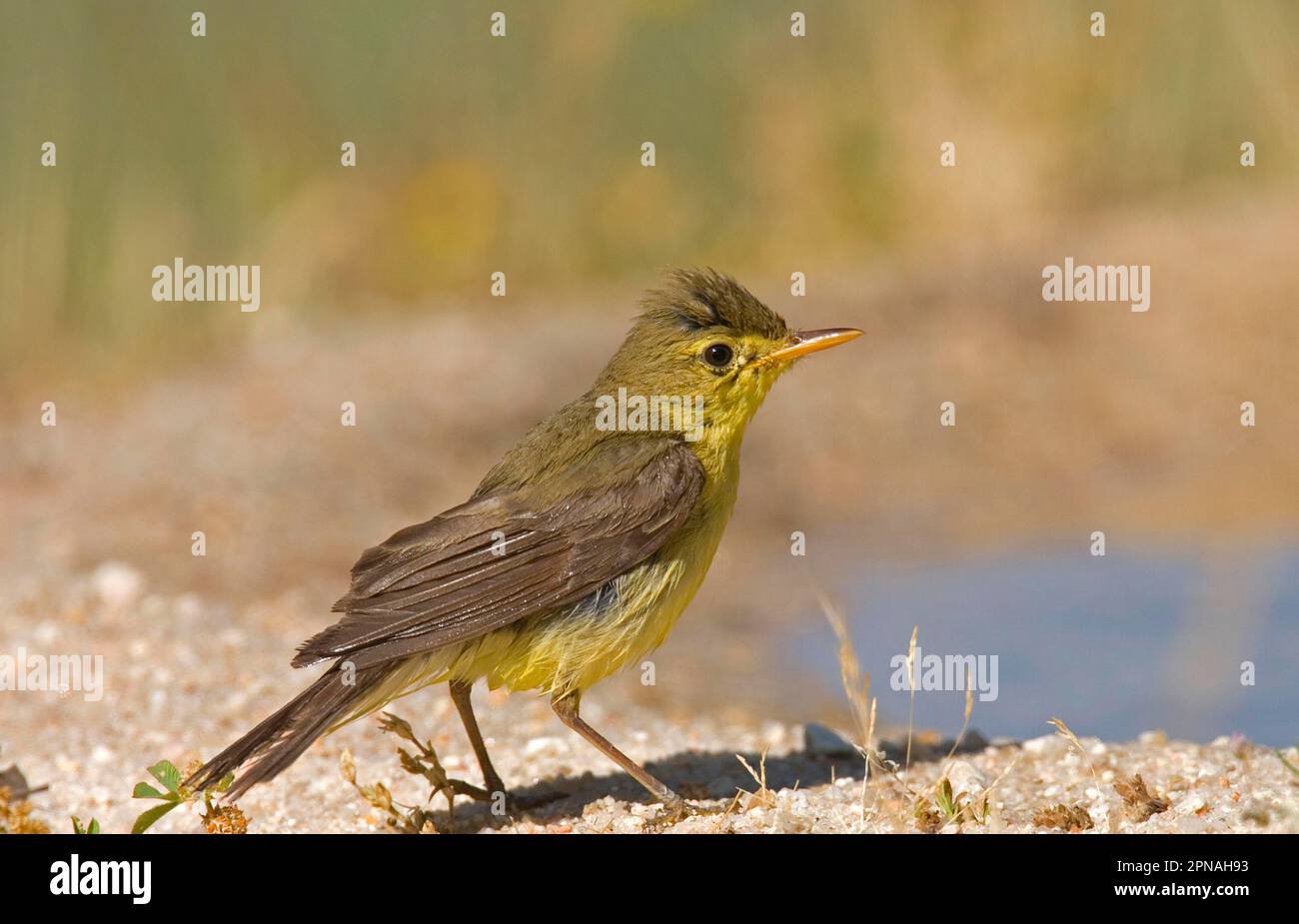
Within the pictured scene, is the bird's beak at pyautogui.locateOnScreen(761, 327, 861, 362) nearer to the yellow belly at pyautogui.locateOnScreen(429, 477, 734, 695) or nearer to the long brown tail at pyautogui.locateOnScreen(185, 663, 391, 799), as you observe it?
the yellow belly at pyautogui.locateOnScreen(429, 477, 734, 695)

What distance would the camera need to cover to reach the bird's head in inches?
241

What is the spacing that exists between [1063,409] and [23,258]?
305 inches

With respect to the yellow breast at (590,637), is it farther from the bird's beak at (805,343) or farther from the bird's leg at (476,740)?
the bird's beak at (805,343)

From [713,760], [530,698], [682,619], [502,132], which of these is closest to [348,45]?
[502,132]

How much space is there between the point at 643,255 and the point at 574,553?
8604 millimetres

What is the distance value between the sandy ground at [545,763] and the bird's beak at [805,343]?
1488mm

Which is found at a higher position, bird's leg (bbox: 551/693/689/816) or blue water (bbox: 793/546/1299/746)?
blue water (bbox: 793/546/1299/746)

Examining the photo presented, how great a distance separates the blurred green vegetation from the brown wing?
7.31 m

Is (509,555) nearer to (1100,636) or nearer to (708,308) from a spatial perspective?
(708,308)

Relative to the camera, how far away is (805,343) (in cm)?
620

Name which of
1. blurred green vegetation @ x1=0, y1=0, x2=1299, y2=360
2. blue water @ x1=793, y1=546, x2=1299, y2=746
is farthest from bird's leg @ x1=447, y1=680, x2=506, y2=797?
blurred green vegetation @ x1=0, y1=0, x2=1299, y2=360

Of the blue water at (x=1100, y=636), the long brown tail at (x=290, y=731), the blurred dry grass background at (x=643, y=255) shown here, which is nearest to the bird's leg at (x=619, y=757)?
the long brown tail at (x=290, y=731)

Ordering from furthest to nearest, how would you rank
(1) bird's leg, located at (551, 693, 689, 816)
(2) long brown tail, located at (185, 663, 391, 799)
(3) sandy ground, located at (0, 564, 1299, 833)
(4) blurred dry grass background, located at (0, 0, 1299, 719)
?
(4) blurred dry grass background, located at (0, 0, 1299, 719), (1) bird's leg, located at (551, 693, 689, 816), (3) sandy ground, located at (0, 564, 1299, 833), (2) long brown tail, located at (185, 663, 391, 799)

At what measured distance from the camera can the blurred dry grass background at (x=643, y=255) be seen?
34.9 ft
